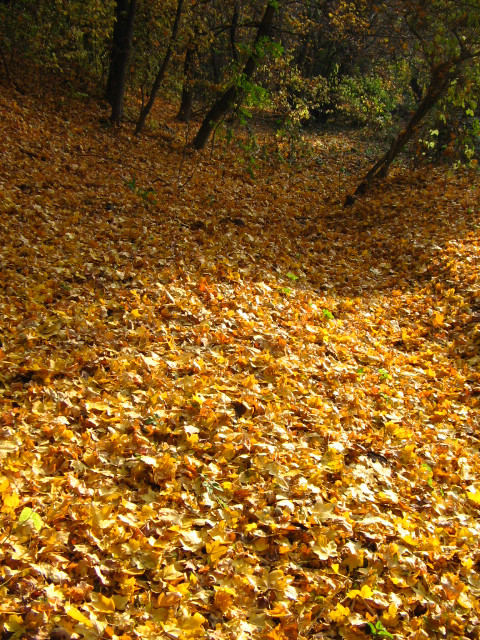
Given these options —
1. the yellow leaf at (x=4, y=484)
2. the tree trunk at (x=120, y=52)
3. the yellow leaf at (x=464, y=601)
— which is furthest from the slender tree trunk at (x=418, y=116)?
the yellow leaf at (x=4, y=484)

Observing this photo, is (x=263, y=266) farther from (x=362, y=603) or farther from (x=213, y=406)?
(x=362, y=603)

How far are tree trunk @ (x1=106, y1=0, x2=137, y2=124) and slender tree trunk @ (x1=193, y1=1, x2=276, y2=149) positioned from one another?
2025 mm

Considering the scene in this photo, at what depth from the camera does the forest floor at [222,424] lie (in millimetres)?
2645

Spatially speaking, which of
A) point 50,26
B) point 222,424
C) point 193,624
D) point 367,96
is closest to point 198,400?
point 222,424

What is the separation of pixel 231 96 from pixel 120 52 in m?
2.77

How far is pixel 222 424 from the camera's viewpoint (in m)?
3.85

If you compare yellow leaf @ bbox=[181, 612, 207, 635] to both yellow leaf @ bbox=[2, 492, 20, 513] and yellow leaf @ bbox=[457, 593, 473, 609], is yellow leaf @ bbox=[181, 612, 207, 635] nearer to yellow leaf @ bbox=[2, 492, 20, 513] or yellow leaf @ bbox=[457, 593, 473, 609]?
yellow leaf @ bbox=[2, 492, 20, 513]

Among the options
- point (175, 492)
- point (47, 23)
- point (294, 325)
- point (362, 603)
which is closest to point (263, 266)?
point (294, 325)

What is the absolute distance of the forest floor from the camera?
2645mm

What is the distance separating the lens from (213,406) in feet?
13.0

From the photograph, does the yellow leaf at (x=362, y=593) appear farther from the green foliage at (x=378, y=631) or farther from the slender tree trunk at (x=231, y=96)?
the slender tree trunk at (x=231, y=96)

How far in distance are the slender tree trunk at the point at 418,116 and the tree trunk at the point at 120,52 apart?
586cm

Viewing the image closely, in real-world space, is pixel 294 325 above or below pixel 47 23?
below

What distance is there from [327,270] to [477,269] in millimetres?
2337
